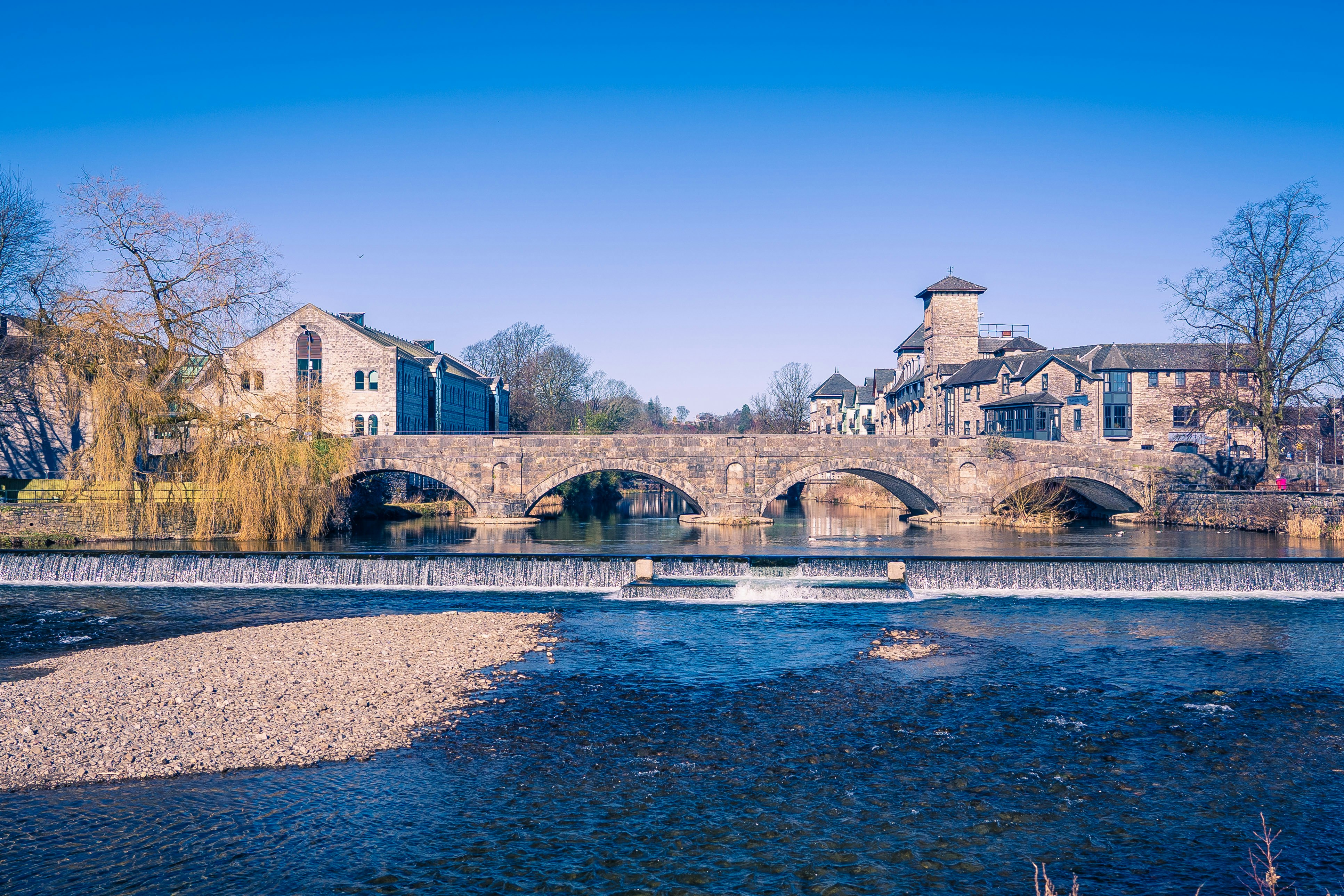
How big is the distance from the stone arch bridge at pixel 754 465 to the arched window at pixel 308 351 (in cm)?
1600

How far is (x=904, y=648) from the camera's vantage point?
15859mm

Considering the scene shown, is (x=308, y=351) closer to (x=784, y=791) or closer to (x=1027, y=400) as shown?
(x=1027, y=400)

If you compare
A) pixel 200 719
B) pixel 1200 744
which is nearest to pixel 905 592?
pixel 1200 744

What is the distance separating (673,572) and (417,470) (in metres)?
19.8

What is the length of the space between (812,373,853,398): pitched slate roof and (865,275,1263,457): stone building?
3629 cm

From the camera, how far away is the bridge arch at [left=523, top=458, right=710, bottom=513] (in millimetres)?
39500

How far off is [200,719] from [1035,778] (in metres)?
10.0

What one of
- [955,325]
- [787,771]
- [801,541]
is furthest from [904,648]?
[955,325]

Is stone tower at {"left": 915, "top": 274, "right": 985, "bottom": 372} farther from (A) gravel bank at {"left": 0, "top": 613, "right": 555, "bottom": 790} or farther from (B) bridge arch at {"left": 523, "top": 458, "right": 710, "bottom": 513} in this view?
(A) gravel bank at {"left": 0, "top": 613, "right": 555, "bottom": 790}

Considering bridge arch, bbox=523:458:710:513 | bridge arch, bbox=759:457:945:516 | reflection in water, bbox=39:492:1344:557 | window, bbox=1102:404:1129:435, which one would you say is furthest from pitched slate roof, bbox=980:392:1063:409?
bridge arch, bbox=523:458:710:513

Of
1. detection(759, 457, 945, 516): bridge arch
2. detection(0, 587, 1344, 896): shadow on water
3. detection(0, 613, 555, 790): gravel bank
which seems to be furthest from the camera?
detection(759, 457, 945, 516): bridge arch

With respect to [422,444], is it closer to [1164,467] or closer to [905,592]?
[905,592]

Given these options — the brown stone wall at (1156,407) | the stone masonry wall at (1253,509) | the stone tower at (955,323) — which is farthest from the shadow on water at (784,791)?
the stone tower at (955,323)

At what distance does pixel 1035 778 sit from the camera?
393 inches
